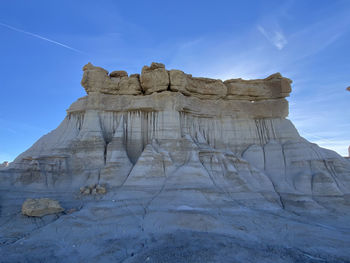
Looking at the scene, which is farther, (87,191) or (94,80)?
A: (94,80)

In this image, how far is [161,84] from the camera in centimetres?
1452

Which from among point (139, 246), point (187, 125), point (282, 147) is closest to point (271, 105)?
point (282, 147)

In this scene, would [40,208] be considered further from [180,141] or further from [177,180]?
[180,141]

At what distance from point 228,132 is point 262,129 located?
2797 millimetres

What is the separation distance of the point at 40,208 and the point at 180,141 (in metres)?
7.71

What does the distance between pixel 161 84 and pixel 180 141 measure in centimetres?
418

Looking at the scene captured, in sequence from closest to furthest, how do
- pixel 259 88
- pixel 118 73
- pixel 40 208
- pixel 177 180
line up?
1. pixel 40 208
2. pixel 177 180
3. pixel 118 73
4. pixel 259 88

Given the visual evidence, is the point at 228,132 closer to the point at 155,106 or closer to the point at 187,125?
the point at 187,125

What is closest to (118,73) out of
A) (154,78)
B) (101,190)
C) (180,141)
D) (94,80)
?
(94,80)

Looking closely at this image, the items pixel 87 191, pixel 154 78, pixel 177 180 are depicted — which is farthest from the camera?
pixel 154 78

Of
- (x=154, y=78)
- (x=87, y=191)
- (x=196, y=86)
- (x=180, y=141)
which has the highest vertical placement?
(x=154, y=78)

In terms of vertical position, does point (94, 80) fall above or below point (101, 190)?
above

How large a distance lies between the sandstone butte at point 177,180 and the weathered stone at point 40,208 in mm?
258

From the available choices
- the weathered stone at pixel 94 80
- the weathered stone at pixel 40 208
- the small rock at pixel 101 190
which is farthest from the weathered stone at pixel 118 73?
the weathered stone at pixel 40 208
